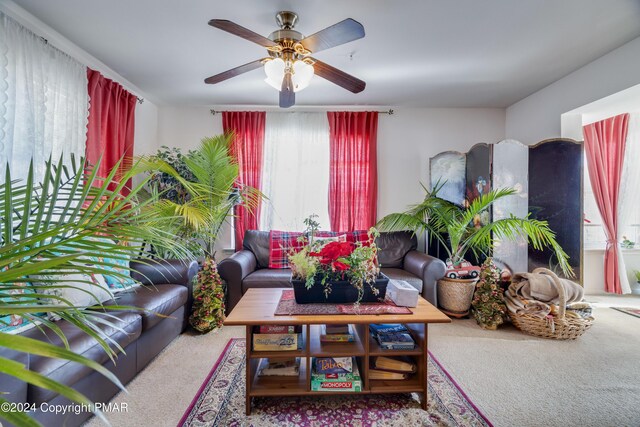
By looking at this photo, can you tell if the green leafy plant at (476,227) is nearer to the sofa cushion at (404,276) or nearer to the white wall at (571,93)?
the sofa cushion at (404,276)

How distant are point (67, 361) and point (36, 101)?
186 centimetres

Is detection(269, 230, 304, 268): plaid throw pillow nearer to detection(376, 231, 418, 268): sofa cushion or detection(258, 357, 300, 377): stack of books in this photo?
detection(376, 231, 418, 268): sofa cushion

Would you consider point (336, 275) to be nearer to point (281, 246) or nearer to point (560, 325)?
point (281, 246)

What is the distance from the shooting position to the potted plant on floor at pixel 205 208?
92.8 inches

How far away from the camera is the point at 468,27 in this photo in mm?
2191

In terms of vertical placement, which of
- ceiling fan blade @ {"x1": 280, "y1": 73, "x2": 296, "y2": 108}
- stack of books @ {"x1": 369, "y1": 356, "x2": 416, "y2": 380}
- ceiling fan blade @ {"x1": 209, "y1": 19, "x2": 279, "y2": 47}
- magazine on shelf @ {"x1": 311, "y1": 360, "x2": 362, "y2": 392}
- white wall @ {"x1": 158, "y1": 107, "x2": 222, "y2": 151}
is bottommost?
magazine on shelf @ {"x1": 311, "y1": 360, "x2": 362, "y2": 392}

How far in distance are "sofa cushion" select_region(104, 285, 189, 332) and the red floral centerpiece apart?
0.95m

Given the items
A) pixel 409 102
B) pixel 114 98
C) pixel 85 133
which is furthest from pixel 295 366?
pixel 409 102

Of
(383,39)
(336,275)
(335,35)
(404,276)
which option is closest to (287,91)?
(335,35)

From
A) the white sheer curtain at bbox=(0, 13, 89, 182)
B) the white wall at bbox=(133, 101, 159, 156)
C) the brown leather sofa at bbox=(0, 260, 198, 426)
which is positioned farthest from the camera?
the white wall at bbox=(133, 101, 159, 156)

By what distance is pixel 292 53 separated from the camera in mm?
1880

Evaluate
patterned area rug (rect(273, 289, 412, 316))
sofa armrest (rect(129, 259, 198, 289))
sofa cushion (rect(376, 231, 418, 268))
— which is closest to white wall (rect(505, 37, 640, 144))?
sofa cushion (rect(376, 231, 418, 268))

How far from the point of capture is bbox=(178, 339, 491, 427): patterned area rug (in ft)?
5.05

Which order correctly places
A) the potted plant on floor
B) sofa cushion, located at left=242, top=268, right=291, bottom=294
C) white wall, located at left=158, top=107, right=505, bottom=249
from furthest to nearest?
1. white wall, located at left=158, top=107, right=505, bottom=249
2. sofa cushion, located at left=242, top=268, right=291, bottom=294
3. the potted plant on floor
